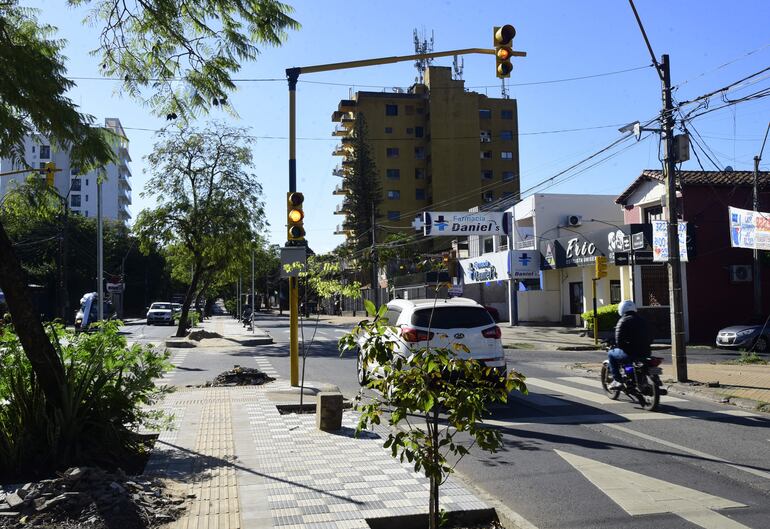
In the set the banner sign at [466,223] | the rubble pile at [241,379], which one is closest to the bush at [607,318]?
the banner sign at [466,223]

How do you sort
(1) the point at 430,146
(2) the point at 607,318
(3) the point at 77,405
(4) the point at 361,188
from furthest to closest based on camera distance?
(1) the point at 430,146, (4) the point at 361,188, (2) the point at 607,318, (3) the point at 77,405

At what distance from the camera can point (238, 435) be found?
8.37 metres

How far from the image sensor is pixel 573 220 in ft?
118

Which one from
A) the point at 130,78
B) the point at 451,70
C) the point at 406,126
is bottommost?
the point at 130,78

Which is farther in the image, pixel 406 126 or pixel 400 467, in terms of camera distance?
pixel 406 126

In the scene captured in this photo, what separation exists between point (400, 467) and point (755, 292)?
23.5 meters

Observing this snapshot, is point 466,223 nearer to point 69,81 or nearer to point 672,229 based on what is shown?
point 672,229

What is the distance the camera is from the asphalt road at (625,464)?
5.49 metres

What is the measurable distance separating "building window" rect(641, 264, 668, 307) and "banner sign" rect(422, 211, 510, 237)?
10420 millimetres

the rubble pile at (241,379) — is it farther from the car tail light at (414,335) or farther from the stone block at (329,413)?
the stone block at (329,413)

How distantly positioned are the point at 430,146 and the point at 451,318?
223 ft

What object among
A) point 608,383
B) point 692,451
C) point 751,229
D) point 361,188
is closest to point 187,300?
point 751,229

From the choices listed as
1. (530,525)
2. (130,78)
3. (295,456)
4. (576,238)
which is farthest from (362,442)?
(576,238)

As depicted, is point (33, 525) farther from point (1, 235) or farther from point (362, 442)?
point (362, 442)
